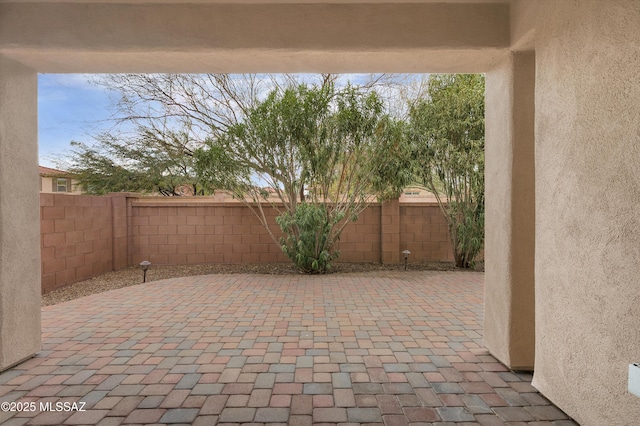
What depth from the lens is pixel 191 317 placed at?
172 inches

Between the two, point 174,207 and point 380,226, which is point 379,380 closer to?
point 380,226

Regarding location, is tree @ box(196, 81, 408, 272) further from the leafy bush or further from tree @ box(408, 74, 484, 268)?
tree @ box(408, 74, 484, 268)

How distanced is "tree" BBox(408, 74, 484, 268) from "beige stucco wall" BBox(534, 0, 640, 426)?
468cm

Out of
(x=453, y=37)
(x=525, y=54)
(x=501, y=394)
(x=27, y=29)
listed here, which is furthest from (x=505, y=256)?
(x=27, y=29)

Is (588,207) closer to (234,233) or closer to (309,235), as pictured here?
(309,235)

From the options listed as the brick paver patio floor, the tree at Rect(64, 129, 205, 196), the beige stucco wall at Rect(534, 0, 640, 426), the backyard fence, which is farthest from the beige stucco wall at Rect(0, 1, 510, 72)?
the tree at Rect(64, 129, 205, 196)

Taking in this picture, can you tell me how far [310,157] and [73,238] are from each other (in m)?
4.86

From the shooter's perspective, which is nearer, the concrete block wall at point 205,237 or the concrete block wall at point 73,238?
the concrete block wall at point 73,238

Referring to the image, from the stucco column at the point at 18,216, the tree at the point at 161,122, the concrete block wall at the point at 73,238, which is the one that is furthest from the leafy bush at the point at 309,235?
the stucco column at the point at 18,216

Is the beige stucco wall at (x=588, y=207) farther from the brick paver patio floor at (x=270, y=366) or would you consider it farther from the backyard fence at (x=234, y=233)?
the backyard fence at (x=234, y=233)

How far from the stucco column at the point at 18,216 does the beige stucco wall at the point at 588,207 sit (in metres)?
4.27

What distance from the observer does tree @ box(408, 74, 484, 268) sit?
272 inches

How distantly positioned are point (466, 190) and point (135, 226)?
7.92 metres

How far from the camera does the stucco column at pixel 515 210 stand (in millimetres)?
2783
